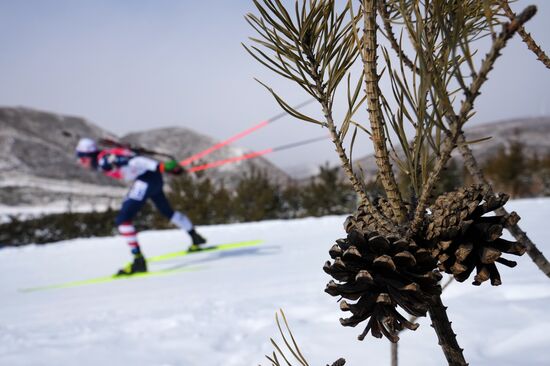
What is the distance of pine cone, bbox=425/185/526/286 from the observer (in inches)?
17.1

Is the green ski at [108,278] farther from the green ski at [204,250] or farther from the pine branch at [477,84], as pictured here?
the pine branch at [477,84]

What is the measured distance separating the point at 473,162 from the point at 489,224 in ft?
0.70

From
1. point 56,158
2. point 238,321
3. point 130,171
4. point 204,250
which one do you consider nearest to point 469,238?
point 238,321

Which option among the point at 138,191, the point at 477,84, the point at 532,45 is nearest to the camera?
the point at 477,84

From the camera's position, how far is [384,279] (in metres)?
0.42

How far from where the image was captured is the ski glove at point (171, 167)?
16.1 ft

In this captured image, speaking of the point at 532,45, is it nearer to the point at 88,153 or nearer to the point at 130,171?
the point at 130,171

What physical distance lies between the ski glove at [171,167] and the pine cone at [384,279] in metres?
4.72

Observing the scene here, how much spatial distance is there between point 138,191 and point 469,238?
5.05 metres

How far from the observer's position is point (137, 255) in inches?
185

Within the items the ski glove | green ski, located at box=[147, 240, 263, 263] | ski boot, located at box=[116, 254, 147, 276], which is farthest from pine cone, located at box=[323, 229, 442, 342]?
green ski, located at box=[147, 240, 263, 263]

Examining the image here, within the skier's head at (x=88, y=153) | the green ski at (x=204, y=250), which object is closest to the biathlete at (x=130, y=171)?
the skier's head at (x=88, y=153)

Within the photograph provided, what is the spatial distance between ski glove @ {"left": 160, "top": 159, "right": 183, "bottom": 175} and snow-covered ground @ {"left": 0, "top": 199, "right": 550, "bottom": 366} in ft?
5.12

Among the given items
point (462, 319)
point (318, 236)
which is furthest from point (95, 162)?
point (462, 319)
